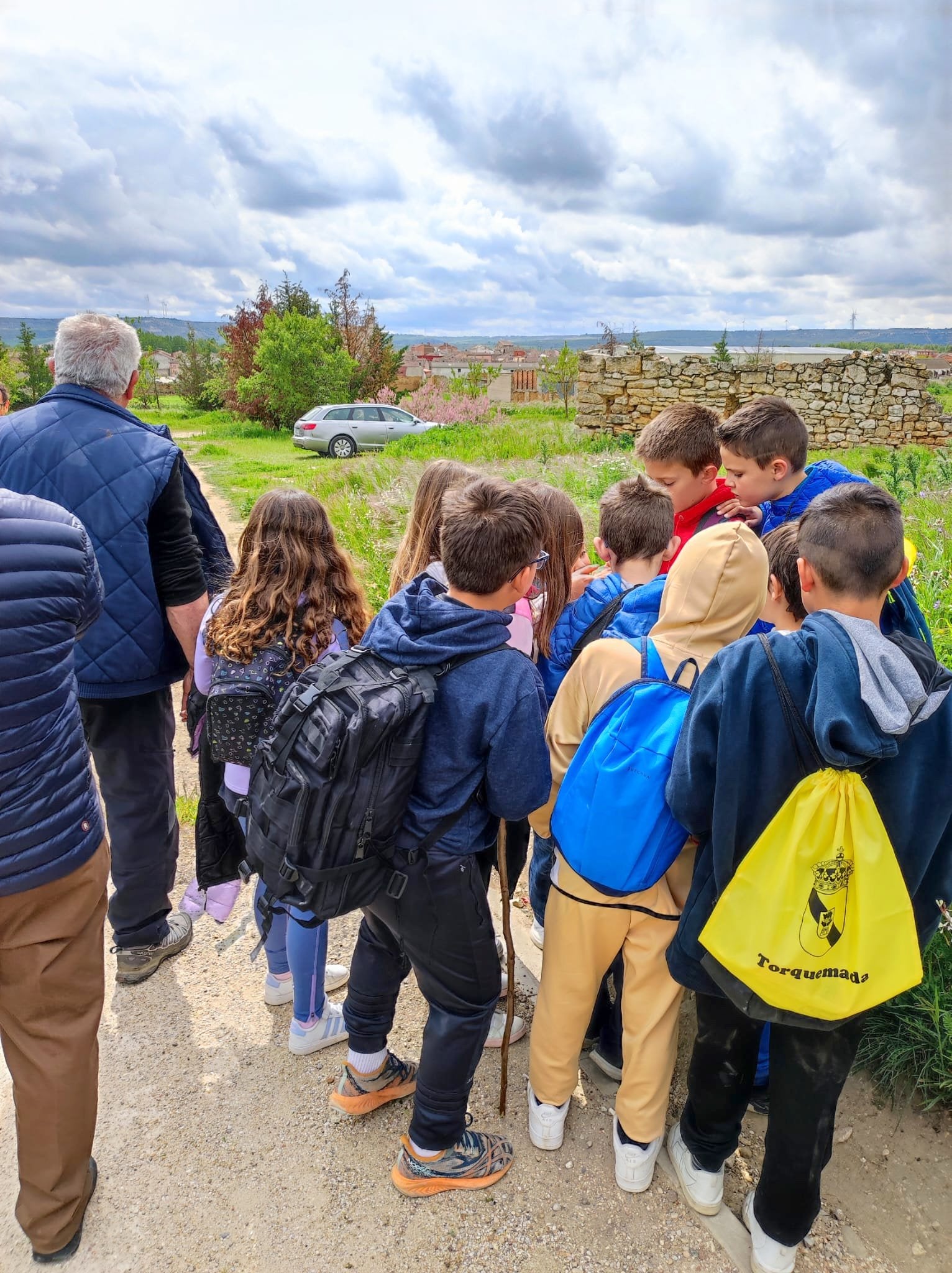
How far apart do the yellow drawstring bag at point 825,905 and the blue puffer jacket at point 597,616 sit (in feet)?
1.78

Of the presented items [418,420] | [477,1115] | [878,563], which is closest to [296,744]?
[878,563]

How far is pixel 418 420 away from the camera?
18.6 metres

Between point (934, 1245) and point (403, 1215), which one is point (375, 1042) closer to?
point (403, 1215)

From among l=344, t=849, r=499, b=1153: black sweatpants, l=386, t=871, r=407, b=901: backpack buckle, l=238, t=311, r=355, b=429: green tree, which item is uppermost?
l=238, t=311, r=355, b=429: green tree

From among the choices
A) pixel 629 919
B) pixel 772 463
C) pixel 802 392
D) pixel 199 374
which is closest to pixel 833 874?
pixel 629 919

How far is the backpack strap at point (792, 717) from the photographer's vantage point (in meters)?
1.50

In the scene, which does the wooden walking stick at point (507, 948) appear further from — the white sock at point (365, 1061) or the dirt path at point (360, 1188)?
the white sock at point (365, 1061)

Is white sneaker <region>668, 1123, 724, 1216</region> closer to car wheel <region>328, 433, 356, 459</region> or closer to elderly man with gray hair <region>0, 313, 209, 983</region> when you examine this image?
elderly man with gray hair <region>0, 313, 209, 983</region>

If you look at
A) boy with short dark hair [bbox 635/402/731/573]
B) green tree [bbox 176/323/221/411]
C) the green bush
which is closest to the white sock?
the green bush

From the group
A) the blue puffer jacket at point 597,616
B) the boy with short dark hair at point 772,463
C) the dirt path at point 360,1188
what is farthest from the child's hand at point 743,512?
the dirt path at point 360,1188

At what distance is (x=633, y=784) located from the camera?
1.78 metres

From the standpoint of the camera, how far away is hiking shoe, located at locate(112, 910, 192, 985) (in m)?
2.80

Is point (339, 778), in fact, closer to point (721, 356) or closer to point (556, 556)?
point (556, 556)

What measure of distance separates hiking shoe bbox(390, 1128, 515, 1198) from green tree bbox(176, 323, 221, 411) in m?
35.0
